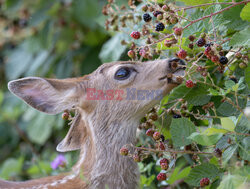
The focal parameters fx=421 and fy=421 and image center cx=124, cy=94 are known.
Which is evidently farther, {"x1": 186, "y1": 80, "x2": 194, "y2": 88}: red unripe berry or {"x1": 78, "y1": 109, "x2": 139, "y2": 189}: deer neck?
{"x1": 78, "y1": 109, "x2": 139, "y2": 189}: deer neck

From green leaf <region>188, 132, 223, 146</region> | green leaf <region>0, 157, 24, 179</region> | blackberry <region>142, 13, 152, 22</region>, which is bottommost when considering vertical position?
green leaf <region>0, 157, 24, 179</region>

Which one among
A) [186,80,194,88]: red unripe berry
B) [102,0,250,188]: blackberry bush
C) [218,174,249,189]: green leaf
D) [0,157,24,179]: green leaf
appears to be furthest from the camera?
[0,157,24,179]: green leaf

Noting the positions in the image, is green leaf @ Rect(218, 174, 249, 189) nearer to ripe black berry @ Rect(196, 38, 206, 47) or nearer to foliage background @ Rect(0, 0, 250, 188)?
ripe black berry @ Rect(196, 38, 206, 47)

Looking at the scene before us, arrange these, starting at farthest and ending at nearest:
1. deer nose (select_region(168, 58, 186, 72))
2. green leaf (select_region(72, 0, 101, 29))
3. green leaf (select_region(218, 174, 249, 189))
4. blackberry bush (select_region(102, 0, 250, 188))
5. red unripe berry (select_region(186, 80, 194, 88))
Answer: green leaf (select_region(72, 0, 101, 29)) → deer nose (select_region(168, 58, 186, 72)) → red unripe berry (select_region(186, 80, 194, 88)) → blackberry bush (select_region(102, 0, 250, 188)) → green leaf (select_region(218, 174, 249, 189))

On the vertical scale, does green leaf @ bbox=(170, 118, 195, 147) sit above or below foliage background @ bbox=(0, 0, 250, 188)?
above

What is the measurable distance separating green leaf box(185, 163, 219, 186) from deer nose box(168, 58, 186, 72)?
52 centimetres

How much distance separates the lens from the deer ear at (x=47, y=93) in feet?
7.59

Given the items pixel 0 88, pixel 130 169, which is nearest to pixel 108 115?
pixel 130 169

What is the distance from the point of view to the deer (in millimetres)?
2277

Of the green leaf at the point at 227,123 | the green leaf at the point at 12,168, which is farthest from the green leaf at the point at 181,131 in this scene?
the green leaf at the point at 12,168

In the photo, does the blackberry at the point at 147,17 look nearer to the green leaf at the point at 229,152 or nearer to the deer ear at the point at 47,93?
the deer ear at the point at 47,93

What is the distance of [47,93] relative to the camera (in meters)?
2.36

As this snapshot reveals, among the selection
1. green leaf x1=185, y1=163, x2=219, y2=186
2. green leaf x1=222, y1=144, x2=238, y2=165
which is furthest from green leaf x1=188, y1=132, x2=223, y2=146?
→ green leaf x1=185, y1=163, x2=219, y2=186

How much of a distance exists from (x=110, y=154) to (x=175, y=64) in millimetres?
609
